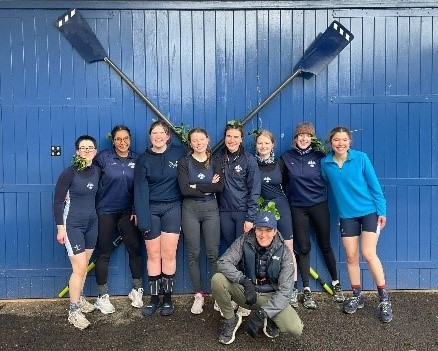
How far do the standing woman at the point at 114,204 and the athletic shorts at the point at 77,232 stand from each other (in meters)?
0.22

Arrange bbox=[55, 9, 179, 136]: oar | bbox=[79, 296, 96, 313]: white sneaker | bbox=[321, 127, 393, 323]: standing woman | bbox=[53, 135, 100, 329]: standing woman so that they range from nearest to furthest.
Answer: bbox=[53, 135, 100, 329]: standing woman → bbox=[321, 127, 393, 323]: standing woman → bbox=[79, 296, 96, 313]: white sneaker → bbox=[55, 9, 179, 136]: oar

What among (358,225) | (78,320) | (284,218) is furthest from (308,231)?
(78,320)

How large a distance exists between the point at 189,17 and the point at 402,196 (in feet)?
9.33

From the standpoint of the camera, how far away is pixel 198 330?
165 inches

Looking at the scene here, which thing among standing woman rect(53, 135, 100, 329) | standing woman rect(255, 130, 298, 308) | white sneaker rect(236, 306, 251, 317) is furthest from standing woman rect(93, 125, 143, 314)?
standing woman rect(255, 130, 298, 308)

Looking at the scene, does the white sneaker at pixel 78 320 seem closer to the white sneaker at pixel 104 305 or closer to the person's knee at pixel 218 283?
the white sneaker at pixel 104 305

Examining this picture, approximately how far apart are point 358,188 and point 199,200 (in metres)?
1.46

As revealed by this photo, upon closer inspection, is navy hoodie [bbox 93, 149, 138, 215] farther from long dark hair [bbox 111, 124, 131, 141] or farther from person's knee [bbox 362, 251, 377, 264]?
person's knee [bbox 362, 251, 377, 264]

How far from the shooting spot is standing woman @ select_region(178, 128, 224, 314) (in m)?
4.41

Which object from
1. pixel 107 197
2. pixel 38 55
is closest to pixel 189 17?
pixel 38 55

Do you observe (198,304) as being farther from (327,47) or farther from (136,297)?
(327,47)

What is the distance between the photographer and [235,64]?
4.86 metres

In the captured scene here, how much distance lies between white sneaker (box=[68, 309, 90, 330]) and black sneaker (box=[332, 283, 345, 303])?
94.1 inches

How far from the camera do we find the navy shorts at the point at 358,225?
436 cm
